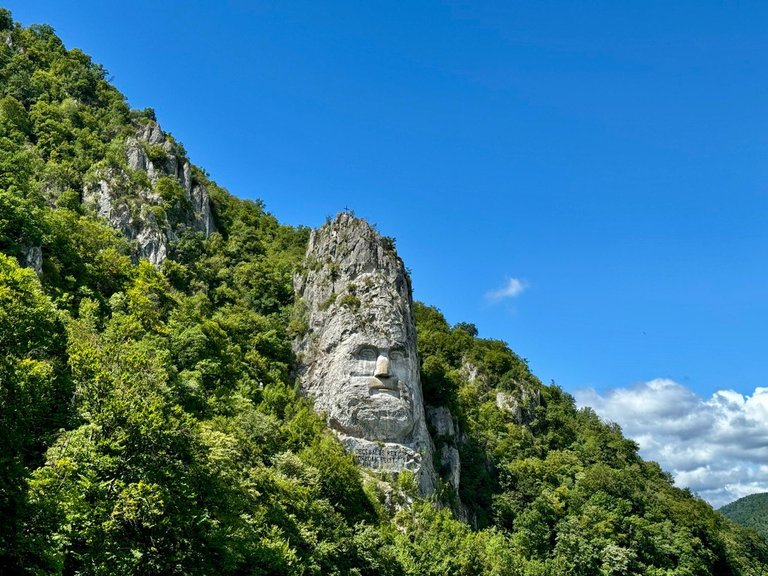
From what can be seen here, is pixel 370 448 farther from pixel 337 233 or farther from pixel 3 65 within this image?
pixel 3 65

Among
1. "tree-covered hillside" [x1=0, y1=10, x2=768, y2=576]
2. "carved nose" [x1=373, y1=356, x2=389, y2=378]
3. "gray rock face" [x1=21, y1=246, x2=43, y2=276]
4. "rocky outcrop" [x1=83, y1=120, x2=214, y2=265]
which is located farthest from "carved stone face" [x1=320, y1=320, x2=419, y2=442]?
"gray rock face" [x1=21, y1=246, x2=43, y2=276]

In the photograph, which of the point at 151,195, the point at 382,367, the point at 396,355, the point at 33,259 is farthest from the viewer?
the point at 151,195

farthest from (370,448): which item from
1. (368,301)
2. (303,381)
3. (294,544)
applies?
(294,544)

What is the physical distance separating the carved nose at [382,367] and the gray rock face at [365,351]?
0.10 metres

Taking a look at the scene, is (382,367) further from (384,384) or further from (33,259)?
(33,259)

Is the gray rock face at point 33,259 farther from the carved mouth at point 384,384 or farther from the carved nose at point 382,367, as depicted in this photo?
the carved nose at point 382,367

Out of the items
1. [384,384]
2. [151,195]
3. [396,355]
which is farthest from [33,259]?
[151,195]

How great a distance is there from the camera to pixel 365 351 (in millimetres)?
61875

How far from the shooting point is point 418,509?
5356 centimetres

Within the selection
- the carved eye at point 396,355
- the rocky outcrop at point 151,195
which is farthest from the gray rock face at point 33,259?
the carved eye at point 396,355

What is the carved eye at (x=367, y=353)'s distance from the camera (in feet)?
202

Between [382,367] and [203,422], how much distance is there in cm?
2163

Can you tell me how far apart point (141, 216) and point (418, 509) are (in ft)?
136

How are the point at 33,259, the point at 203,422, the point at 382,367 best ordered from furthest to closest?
the point at 382,367, the point at 33,259, the point at 203,422
